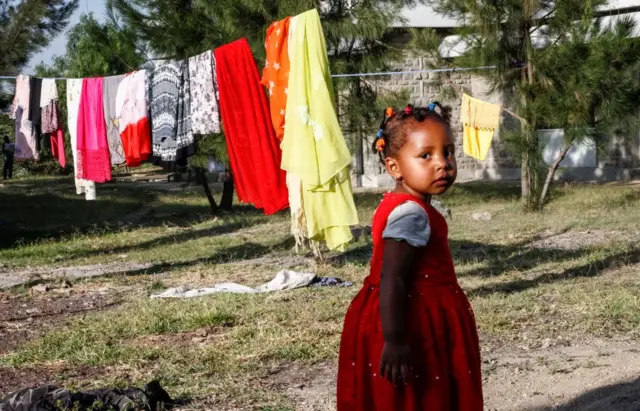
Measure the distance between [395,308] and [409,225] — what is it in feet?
0.81

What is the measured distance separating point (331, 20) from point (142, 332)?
28.2 feet

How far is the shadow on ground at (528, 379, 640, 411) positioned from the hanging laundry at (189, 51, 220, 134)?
4366 millimetres

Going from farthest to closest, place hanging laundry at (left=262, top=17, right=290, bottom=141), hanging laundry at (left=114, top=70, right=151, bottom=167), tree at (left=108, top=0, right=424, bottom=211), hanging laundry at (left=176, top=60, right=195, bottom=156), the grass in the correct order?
1. tree at (left=108, top=0, right=424, bottom=211)
2. hanging laundry at (left=114, top=70, right=151, bottom=167)
3. hanging laundry at (left=176, top=60, right=195, bottom=156)
4. hanging laundry at (left=262, top=17, right=290, bottom=141)
5. the grass

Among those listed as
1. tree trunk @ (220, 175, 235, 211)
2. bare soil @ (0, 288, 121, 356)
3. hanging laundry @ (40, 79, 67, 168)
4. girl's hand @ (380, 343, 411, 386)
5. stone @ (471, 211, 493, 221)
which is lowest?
stone @ (471, 211, 493, 221)

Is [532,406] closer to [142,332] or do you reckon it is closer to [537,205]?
[142,332]

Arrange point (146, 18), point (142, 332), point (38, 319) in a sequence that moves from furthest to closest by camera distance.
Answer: point (146, 18) → point (38, 319) → point (142, 332)

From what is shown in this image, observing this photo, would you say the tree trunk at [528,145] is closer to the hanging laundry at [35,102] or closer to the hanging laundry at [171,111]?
the hanging laundry at [171,111]

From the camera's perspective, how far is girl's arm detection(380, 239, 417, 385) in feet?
8.95

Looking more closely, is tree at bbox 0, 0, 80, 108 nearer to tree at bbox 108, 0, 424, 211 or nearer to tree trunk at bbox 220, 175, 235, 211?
tree at bbox 108, 0, 424, 211

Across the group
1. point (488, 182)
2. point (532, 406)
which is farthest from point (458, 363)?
point (488, 182)

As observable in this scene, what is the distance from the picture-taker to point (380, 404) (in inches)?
112

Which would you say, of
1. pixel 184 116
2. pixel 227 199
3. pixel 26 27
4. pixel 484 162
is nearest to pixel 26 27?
pixel 26 27

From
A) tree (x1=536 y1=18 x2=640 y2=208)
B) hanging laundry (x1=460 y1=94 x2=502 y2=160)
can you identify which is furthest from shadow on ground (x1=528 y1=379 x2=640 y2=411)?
hanging laundry (x1=460 y1=94 x2=502 y2=160)

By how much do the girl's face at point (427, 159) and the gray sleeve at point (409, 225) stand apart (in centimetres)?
8
